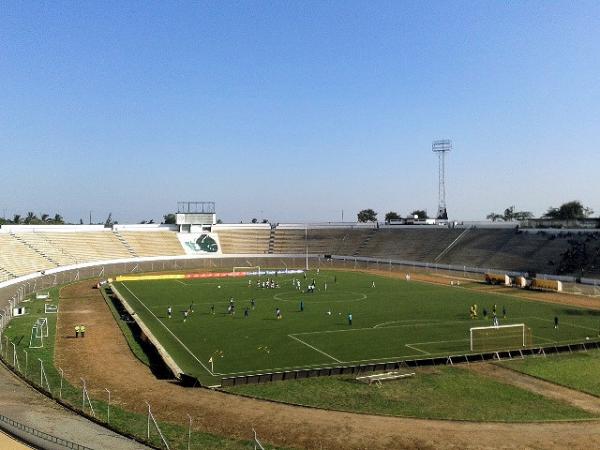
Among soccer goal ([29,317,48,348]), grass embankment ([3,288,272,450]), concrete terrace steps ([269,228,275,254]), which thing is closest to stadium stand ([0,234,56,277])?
soccer goal ([29,317,48,348])

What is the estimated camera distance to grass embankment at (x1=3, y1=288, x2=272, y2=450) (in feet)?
73.9

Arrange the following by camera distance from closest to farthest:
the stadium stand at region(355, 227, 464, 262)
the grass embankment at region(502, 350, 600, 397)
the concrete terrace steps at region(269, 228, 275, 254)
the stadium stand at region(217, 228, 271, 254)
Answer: the grass embankment at region(502, 350, 600, 397) → the stadium stand at region(355, 227, 464, 262) → the stadium stand at region(217, 228, 271, 254) → the concrete terrace steps at region(269, 228, 275, 254)

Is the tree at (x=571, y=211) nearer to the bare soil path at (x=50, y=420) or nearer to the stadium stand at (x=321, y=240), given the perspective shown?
the stadium stand at (x=321, y=240)

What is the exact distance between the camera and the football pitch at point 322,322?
3688 centimetres

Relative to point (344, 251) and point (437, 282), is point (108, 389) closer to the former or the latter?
point (437, 282)

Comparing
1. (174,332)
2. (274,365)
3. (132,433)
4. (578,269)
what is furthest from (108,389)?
(578,269)

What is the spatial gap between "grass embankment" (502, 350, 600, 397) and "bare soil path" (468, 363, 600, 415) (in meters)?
0.68

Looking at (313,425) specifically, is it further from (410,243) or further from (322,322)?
(410,243)

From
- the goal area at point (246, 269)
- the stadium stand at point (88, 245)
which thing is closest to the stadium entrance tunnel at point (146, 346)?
the goal area at point (246, 269)

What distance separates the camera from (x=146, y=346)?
40781 millimetres

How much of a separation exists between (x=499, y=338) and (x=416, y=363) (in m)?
10.1

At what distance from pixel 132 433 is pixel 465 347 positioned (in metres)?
25.1

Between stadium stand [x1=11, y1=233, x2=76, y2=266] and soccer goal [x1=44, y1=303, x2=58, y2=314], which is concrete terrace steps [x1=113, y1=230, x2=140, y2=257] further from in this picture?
soccer goal [x1=44, y1=303, x2=58, y2=314]

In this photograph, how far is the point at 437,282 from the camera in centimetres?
8056
